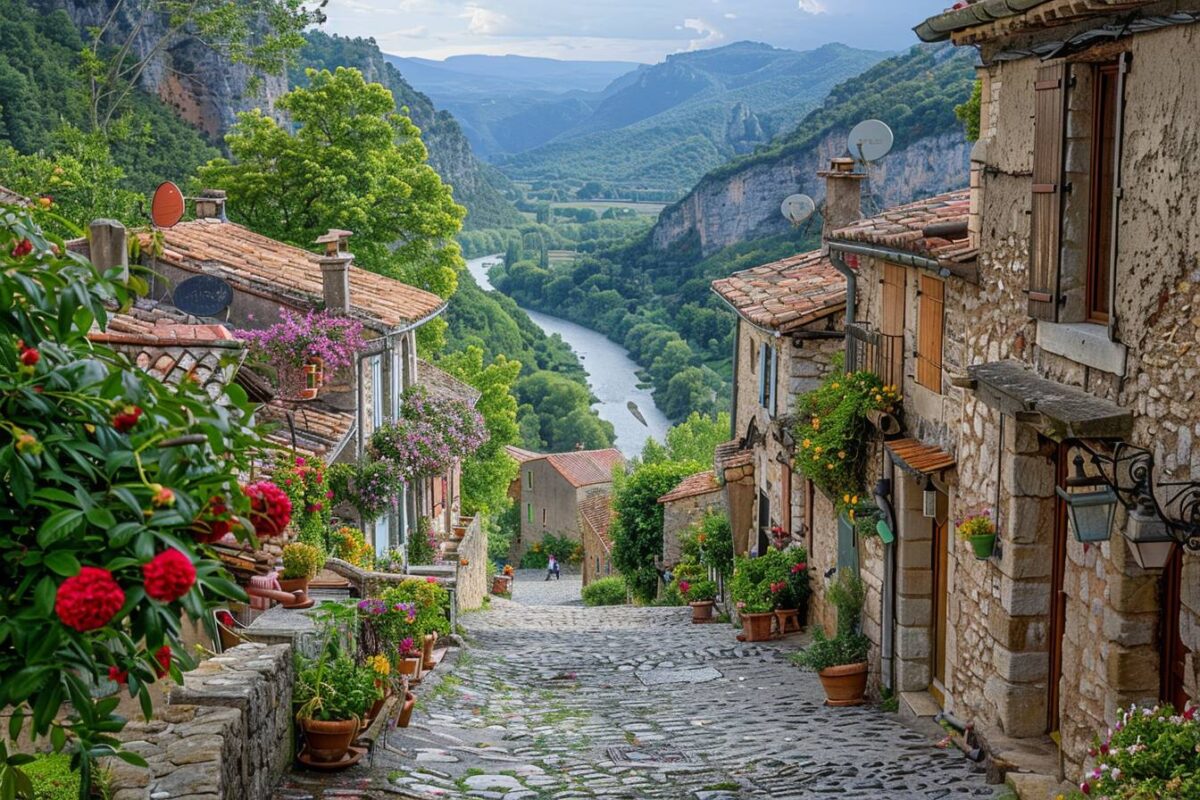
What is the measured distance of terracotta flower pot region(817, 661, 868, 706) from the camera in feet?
37.4

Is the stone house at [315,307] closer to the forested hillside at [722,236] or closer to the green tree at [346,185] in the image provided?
the green tree at [346,185]

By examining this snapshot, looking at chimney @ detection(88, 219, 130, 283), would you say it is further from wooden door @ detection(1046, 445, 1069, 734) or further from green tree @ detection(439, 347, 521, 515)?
green tree @ detection(439, 347, 521, 515)

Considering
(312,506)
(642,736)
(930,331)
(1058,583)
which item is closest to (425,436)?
(312,506)

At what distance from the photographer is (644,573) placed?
2831 centimetres

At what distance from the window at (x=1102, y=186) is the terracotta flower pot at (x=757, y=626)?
842cm

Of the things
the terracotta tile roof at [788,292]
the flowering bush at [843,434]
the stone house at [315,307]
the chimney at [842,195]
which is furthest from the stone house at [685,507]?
the flowering bush at [843,434]

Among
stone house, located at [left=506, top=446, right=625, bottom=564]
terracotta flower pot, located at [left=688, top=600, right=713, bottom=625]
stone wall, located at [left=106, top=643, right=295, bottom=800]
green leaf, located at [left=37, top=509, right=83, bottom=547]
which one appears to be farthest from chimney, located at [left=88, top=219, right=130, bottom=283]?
stone house, located at [left=506, top=446, right=625, bottom=564]

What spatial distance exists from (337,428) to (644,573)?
42.8 feet

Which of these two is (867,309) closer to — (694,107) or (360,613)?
(360,613)

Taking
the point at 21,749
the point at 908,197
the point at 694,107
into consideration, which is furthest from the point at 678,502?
the point at 694,107

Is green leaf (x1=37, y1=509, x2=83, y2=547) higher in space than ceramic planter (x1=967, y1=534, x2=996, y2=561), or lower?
higher

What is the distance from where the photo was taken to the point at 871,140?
50.1 feet

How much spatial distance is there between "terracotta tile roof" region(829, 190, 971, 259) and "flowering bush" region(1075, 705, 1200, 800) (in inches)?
160

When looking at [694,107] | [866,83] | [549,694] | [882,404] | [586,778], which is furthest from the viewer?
[694,107]
